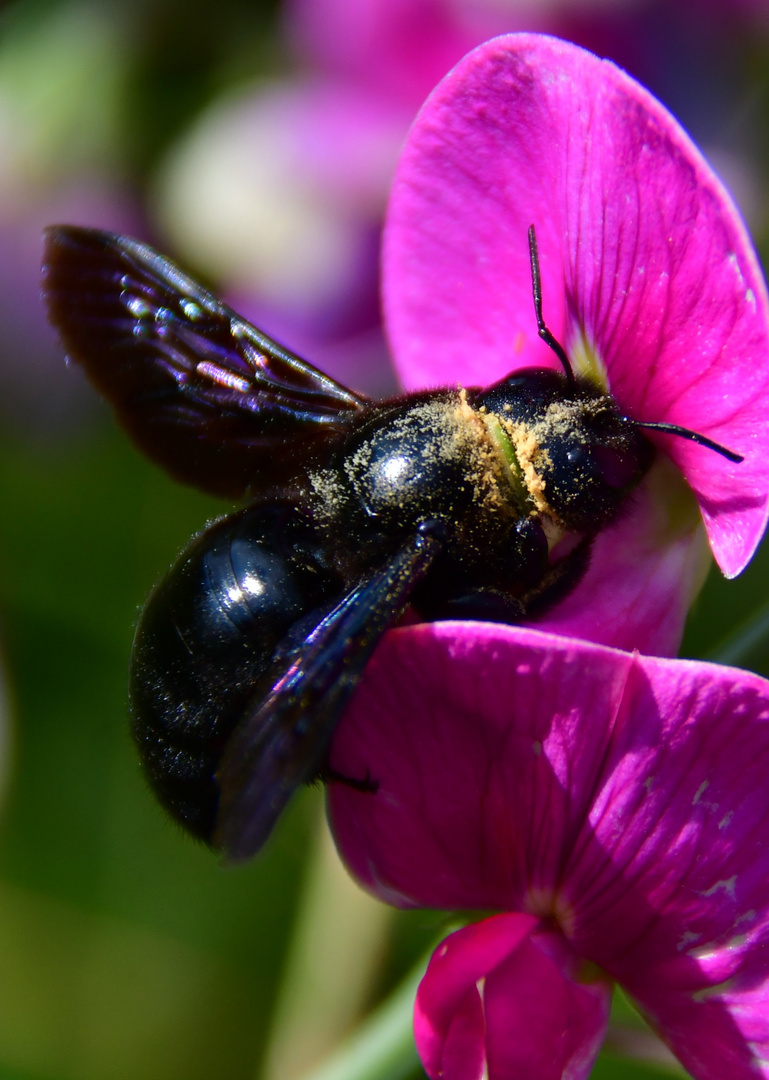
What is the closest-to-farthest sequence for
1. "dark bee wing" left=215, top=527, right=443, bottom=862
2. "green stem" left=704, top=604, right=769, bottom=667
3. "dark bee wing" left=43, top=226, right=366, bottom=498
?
"dark bee wing" left=215, top=527, right=443, bottom=862
"green stem" left=704, top=604, right=769, bottom=667
"dark bee wing" left=43, top=226, right=366, bottom=498

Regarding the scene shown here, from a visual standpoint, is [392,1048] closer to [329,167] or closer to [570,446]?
[570,446]

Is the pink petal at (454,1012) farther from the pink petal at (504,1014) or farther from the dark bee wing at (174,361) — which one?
the dark bee wing at (174,361)

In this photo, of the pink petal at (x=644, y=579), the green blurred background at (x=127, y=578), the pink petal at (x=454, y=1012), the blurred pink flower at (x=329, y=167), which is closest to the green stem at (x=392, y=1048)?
the pink petal at (x=454, y=1012)

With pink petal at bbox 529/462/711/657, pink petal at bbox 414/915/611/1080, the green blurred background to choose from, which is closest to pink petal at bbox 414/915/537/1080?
pink petal at bbox 414/915/611/1080

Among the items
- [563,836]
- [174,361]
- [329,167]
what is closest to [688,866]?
[563,836]

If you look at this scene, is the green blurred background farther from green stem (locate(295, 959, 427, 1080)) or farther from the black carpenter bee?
the black carpenter bee

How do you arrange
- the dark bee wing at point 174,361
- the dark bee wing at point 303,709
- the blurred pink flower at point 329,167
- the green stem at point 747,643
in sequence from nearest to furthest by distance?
the dark bee wing at point 303,709, the green stem at point 747,643, the dark bee wing at point 174,361, the blurred pink flower at point 329,167

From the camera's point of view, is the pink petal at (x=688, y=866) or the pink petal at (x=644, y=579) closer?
the pink petal at (x=688, y=866)
